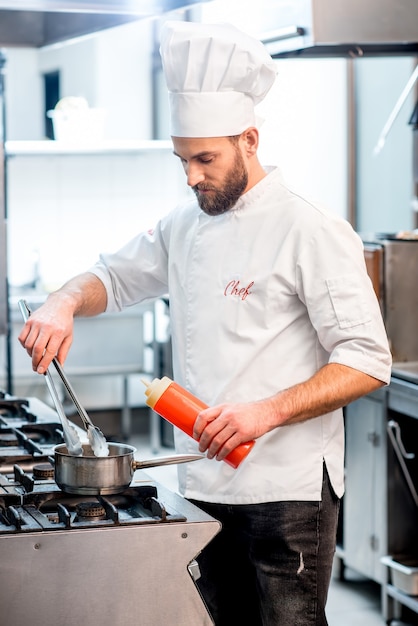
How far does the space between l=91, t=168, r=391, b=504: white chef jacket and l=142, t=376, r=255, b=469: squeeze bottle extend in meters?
0.20

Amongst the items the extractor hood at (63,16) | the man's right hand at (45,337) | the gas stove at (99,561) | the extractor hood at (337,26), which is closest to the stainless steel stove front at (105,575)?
the gas stove at (99,561)

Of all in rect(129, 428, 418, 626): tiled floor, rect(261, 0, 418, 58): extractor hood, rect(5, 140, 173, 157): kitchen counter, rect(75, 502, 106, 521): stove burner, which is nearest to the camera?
rect(75, 502, 106, 521): stove burner

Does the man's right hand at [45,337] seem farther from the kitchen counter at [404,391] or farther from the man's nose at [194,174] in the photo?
the kitchen counter at [404,391]

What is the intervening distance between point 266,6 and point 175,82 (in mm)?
Answer: 706

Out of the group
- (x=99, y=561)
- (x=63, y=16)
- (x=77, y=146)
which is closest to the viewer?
(x=99, y=561)

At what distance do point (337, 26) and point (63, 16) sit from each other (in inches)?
27.7

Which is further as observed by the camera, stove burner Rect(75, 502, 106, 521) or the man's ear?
the man's ear

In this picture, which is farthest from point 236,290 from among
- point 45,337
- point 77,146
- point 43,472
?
point 77,146

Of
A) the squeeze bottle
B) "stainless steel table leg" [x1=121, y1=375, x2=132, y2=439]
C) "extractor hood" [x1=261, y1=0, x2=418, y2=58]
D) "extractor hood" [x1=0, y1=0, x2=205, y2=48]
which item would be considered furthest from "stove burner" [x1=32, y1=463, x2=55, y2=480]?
"stainless steel table leg" [x1=121, y1=375, x2=132, y2=439]

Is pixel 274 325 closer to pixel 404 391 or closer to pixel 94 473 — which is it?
pixel 94 473

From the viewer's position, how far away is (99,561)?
1.51 metres

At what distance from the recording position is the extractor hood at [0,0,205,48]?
2090 millimetres

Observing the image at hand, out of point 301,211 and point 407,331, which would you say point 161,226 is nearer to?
point 301,211

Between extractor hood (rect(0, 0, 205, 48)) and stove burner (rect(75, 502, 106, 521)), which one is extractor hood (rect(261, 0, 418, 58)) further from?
stove burner (rect(75, 502, 106, 521))
